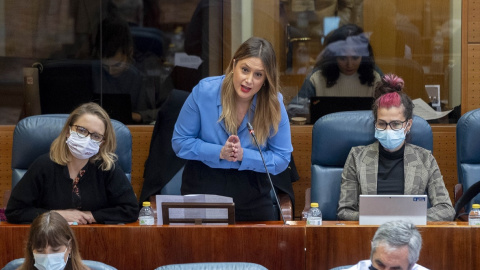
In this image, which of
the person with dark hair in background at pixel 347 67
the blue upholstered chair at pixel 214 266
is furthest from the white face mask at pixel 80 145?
the person with dark hair in background at pixel 347 67

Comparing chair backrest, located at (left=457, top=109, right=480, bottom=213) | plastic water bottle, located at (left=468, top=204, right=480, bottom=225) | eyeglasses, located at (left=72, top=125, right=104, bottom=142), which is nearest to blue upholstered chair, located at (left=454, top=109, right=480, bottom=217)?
chair backrest, located at (left=457, top=109, right=480, bottom=213)

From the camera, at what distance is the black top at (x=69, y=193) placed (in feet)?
11.5

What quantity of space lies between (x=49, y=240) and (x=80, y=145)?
0.83 meters

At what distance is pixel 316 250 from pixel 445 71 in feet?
6.87

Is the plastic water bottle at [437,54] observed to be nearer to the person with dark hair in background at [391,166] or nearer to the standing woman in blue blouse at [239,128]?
the person with dark hair in background at [391,166]

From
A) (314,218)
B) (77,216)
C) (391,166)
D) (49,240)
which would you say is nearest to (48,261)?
(49,240)

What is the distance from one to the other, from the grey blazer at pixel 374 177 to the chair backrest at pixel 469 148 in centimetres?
29

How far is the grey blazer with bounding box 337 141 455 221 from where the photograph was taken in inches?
150

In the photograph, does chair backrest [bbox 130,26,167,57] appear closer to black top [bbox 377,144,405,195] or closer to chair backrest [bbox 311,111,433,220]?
chair backrest [bbox 311,111,433,220]

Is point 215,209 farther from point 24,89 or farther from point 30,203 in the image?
point 24,89

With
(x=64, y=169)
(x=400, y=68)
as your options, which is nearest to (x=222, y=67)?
(x=400, y=68)

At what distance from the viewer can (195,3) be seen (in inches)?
198

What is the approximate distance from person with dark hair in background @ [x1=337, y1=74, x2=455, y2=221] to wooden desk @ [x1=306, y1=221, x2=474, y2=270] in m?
0.61

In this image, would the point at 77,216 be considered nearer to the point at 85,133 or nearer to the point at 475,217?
the point at 85,133
